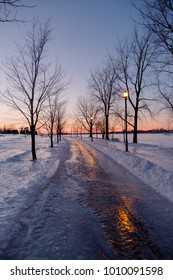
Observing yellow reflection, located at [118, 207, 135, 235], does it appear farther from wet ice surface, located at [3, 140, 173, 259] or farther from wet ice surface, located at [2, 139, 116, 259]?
wet ice surface, located at [2, 139, 116, 259]

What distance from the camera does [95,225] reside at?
204 inches

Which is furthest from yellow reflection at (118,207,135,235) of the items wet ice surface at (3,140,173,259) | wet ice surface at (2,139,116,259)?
wet ice surface at (2,139,116,259)

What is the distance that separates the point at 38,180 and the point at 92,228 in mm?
5000

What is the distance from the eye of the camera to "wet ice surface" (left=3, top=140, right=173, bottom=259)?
158 inches

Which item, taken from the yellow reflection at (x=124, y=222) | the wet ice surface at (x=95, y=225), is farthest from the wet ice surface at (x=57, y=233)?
the yellow reflection at (x=124, y=222)

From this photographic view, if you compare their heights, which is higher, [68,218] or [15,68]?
[15,68]

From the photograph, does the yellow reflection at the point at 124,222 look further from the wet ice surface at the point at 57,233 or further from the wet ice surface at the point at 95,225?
the wet ice surface at the point at 57,233

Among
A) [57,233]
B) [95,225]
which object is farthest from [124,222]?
[57,233]

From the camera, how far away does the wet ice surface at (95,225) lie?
4.00m

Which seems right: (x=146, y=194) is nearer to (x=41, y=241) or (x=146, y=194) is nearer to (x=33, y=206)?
(x=33, y=206)

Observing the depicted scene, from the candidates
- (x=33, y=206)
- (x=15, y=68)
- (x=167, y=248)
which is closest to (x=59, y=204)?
(x=33, y=206)
